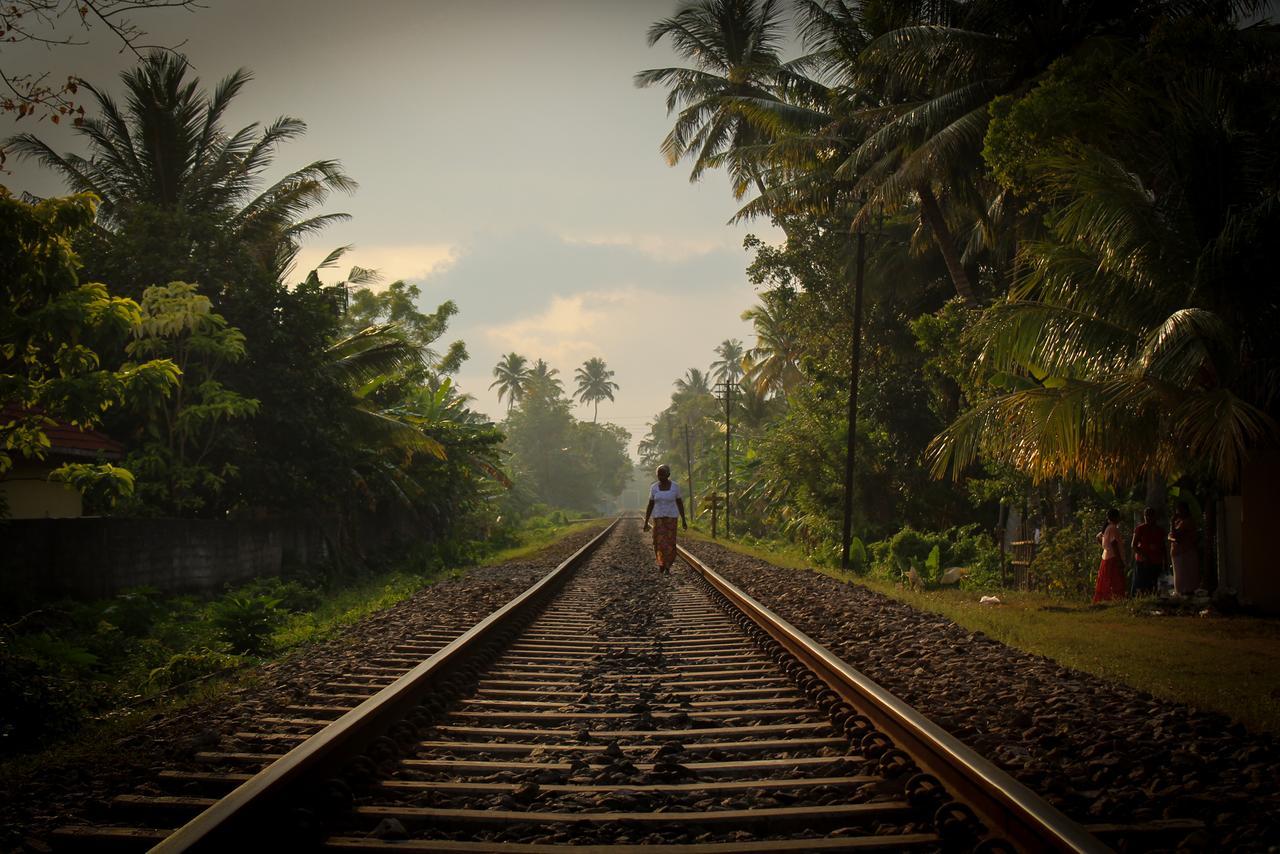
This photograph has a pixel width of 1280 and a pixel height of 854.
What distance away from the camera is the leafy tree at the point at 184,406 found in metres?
12.9

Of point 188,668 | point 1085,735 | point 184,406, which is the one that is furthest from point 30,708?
point 184,406

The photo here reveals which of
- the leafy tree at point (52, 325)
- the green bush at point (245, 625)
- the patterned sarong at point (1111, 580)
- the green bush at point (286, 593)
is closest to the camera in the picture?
the leafy tree at point (52, 325)

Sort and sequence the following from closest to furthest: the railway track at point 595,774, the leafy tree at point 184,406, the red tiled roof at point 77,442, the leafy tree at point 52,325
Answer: the railway track at point 595,774, the leafy tree at point 52,325, the red tiled roof at point 77,442, the leafy tree at point 184,406

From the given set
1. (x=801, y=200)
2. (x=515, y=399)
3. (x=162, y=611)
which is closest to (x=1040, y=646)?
(x=162, y=611)

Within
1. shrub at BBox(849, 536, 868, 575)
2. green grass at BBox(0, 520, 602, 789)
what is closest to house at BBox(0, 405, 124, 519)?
green grass at BBox(0, 520, 602, 789)

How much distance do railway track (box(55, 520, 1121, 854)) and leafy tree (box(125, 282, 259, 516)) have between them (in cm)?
878

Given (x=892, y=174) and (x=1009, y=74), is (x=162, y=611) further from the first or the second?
(x=1009, y=74)

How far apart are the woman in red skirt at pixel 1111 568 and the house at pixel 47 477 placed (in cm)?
1453

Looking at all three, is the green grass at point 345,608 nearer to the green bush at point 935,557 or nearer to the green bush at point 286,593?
the green bush at point 286,593

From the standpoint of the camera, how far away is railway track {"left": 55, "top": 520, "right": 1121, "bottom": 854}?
3.03 m

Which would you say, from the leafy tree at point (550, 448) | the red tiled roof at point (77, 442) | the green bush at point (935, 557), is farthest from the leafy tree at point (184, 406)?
the leafy tree at point (550, 448)

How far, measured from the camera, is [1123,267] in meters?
10.9

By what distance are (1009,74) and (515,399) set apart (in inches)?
2879

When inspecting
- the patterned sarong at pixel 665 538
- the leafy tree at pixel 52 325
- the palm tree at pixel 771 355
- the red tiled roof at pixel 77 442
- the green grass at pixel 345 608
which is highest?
the palm tree at pixel 771 355
